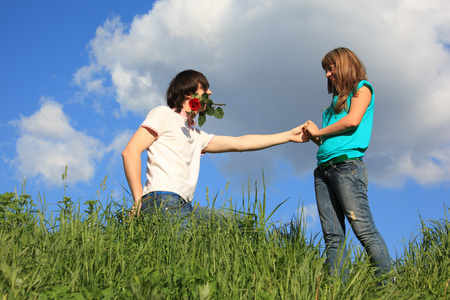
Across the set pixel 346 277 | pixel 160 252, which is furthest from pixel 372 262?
pixel 160 252

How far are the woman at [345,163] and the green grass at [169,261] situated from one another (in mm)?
206

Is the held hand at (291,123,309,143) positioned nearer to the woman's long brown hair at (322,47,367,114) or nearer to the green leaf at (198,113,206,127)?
the woman's long brown hair at (322,47,367,114)

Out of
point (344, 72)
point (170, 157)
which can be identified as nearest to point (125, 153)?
point (170, 157)

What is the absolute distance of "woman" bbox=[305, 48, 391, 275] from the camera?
12.3ft

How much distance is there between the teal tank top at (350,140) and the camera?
12.6 ft

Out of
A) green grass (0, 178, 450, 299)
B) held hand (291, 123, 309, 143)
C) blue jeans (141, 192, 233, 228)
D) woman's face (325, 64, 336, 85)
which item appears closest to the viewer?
green grass (0, 178, 450, 299)

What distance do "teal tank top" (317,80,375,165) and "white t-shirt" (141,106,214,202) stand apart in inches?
51.2

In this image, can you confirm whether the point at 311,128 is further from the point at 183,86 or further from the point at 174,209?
the point at 174,209

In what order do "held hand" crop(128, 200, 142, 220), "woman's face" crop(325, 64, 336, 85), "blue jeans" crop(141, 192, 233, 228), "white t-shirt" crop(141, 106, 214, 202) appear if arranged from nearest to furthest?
"blue jeans" crop(141, 192, 233, 228)
"held hand" crop(128, 200, 142, 220)
"white t-shirt" crop(141, 106, 214, 202)
"woman's face" crop(325, 64, 336, 85)

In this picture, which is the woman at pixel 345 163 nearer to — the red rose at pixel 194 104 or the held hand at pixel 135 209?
the red rose at pixel 194 104

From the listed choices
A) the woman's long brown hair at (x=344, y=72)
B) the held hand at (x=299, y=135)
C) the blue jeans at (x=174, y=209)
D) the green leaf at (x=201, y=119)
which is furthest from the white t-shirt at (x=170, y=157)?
the woman's long brown hair at (x=344, y=72)

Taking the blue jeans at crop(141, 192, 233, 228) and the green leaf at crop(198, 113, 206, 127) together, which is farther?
the green leaf at crop(198, 113, 206, 127)

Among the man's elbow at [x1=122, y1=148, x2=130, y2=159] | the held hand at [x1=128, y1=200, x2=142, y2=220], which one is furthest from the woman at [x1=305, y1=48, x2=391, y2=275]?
the man's elbow at [x1=122, y1=148, x2=130, y2=159]

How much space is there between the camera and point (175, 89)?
15.0ft
